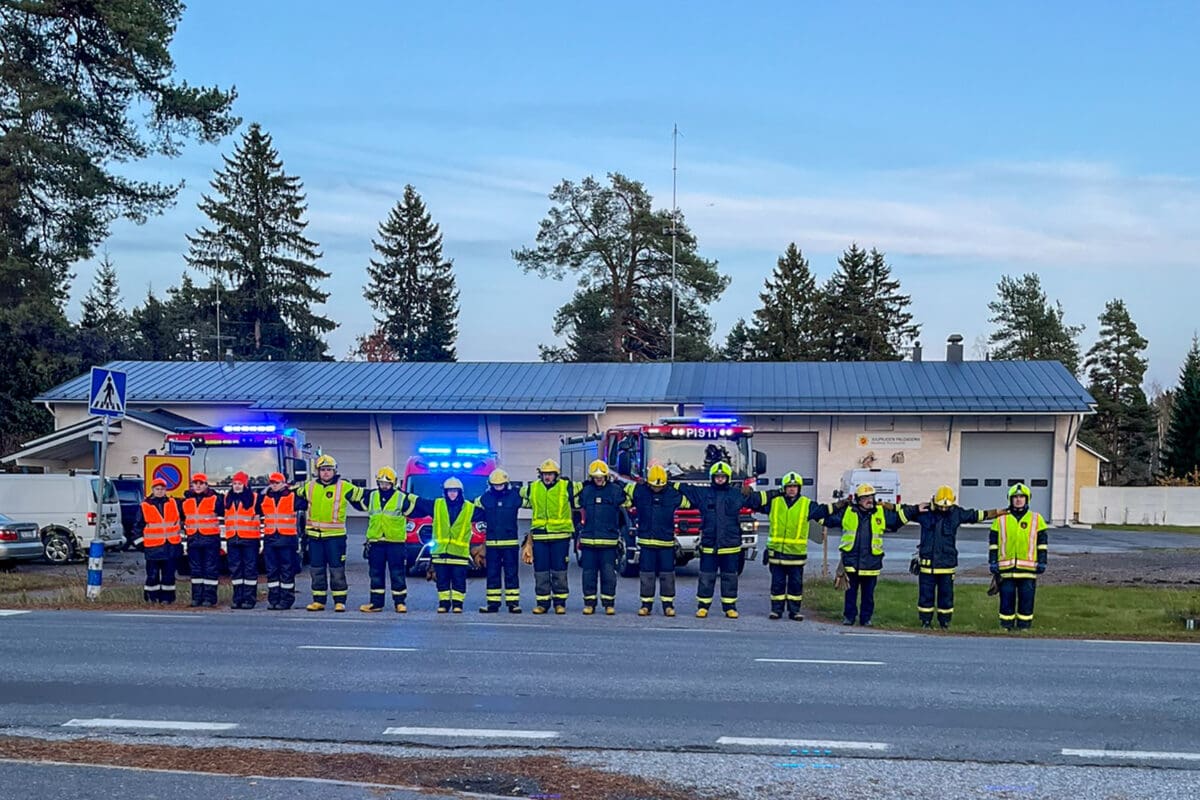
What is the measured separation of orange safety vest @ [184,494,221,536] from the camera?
648 inches

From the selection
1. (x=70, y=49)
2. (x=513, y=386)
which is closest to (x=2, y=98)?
(x=70, y=49)

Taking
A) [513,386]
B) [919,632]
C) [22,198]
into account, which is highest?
[22,198]

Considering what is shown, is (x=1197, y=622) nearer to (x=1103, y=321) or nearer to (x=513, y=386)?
(x=513, y=386)

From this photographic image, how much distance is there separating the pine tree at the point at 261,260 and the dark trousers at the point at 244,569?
183 feet

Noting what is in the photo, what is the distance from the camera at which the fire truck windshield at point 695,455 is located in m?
21.1

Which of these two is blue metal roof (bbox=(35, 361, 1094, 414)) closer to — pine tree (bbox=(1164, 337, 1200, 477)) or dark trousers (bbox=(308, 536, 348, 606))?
pine tree (bbox=(1164, 337, 1200, 477))

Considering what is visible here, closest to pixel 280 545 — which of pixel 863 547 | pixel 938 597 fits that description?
pixel 863 547

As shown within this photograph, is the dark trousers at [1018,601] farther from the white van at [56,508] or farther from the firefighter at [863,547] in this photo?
the white van at [56,508]

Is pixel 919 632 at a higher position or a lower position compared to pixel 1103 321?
lower

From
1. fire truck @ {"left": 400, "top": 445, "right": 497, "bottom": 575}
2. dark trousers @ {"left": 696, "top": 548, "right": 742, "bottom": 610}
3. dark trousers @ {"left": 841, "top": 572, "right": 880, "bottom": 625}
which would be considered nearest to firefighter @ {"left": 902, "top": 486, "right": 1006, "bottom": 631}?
dark trousers @ {"left": 841, "top": 572, "right": 880, "bottom": 625}

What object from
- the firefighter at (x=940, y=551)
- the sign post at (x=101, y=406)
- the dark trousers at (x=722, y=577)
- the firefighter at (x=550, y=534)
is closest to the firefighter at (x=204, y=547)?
the sign post at (x=101, y=406)

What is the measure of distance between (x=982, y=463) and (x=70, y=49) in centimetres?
3217

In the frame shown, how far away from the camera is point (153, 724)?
830 cm

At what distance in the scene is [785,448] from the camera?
131 ft
